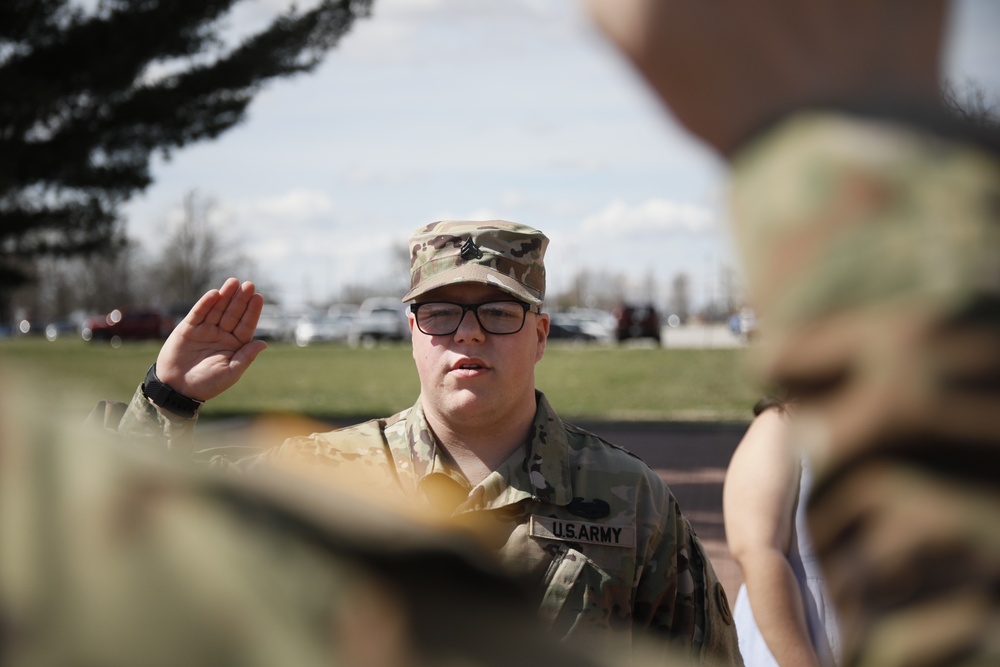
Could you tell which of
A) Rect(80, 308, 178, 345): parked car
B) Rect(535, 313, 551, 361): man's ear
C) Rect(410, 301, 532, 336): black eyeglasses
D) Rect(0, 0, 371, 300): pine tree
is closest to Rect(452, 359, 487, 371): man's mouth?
Rect(410, 301, 532, 336): black eyeglasses

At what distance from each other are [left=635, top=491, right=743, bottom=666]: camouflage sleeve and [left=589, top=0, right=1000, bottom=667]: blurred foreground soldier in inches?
92.0

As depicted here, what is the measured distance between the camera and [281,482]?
0.66 m

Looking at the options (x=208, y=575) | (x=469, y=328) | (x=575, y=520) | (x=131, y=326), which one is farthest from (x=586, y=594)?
(x=131, y=326)

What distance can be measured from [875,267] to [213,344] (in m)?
2.78

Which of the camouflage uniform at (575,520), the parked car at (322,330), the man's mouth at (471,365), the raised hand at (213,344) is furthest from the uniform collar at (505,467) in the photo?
the parked car at (322,330)

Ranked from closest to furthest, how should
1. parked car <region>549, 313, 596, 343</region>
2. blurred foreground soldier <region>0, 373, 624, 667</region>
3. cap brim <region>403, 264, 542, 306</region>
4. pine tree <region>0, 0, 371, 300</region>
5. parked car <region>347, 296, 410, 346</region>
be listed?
blurred foreground soldier <region>0, 373, 624, 667</region>, cap brim <region>403, 264, 542, 306</region>, pine tree <region>0, 0, 371, 300</region>, parked car <region>347, 296, 410, 346</region>, parked car <region>549, 313, 596, 343</region>

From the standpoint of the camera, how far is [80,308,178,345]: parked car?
162 feet

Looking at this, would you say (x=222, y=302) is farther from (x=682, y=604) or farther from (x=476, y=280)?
(x=682, y=604)

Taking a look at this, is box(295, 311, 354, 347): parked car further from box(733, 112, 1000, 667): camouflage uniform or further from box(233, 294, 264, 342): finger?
box(733, 112, 1000, 667): camouflage uniform

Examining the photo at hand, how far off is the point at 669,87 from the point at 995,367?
0.23 m

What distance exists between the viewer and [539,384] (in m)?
23.9

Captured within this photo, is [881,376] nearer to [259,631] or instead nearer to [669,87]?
[669,87]

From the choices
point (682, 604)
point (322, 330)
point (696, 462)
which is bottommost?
point (322, 330)

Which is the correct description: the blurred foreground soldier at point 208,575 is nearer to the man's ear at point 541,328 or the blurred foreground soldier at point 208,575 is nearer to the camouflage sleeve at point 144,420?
the camouflage sleeve at point 144,420
